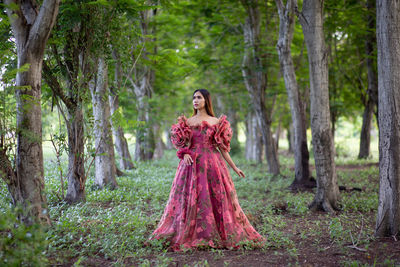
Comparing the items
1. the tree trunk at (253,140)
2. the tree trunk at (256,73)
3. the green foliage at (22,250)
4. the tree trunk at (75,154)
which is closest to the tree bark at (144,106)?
the tree trunk at (256,73)

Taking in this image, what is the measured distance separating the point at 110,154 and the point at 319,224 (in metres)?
5.89

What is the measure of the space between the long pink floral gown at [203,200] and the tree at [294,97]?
4.66 m

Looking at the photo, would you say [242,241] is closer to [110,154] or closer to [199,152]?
[199,152]

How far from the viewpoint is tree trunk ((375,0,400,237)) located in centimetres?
426

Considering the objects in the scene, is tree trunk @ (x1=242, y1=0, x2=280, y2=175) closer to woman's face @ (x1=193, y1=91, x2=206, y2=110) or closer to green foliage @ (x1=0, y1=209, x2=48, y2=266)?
woman's face @ (x1=193, y1=91, x2=206, y2=110)

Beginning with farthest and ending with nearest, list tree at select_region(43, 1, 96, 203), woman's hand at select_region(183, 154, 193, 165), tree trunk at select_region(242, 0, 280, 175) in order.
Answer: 1. tree trunk at select_region(242, 0, 280, 175)
2. tree at select_region(43, 1, 96, 203)
3. woman's hand at select_region(183, 154, 193, 165)

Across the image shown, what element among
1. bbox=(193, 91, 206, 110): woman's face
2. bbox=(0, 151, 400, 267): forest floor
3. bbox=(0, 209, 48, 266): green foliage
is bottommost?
bbox=(0, 151, 400, 267): forest floor

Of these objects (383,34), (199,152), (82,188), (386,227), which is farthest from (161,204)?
(383,34)

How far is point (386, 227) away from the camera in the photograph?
172 inches

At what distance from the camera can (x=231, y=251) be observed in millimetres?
4340

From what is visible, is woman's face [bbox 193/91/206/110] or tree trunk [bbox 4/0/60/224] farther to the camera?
woman's face [bbox 193/91/206/110]

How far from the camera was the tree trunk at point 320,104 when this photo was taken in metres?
6.44

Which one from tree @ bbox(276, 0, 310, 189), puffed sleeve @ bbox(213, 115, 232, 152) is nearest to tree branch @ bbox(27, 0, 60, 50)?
puffed sleeve @ bbox(213, 115, 232, 152)

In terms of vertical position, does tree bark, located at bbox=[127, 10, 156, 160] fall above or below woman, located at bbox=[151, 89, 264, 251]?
above
